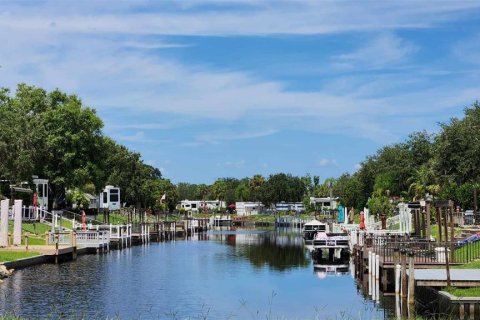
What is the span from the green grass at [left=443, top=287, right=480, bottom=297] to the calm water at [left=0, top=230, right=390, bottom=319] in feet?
11.2

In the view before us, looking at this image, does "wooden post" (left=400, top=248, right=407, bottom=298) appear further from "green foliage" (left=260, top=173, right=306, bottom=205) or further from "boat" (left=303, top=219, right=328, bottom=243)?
"green foliage" (left=260, top=173, right=306, bottom=205)

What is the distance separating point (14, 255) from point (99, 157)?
43724 millimetres

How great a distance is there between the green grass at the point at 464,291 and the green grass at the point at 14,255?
1092 inches

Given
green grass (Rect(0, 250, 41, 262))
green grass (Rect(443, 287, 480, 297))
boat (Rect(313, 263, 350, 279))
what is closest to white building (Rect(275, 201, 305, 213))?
boat (Rect(313, 263, 350, 279))

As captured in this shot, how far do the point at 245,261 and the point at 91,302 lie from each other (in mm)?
27455

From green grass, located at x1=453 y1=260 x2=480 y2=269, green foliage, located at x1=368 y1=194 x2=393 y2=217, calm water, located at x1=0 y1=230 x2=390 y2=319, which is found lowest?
calm water, located at x1=0 y1=230 x2=390 y2=319

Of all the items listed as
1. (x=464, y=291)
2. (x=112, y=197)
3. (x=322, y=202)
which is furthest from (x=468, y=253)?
(x=322, y=202)

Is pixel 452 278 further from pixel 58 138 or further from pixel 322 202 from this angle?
pixel 322 202

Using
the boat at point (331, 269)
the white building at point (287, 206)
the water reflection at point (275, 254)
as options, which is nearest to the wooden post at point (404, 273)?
the boat at point (331, 269)

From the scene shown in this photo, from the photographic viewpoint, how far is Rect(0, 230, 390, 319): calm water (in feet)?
107

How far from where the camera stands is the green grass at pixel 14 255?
150ft

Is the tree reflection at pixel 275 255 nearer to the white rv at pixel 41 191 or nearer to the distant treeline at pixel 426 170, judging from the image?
the distant treeline at pixel 426 170

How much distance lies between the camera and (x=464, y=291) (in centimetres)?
2689

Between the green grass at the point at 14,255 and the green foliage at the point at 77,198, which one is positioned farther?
the green foliage at the point at 77,198
